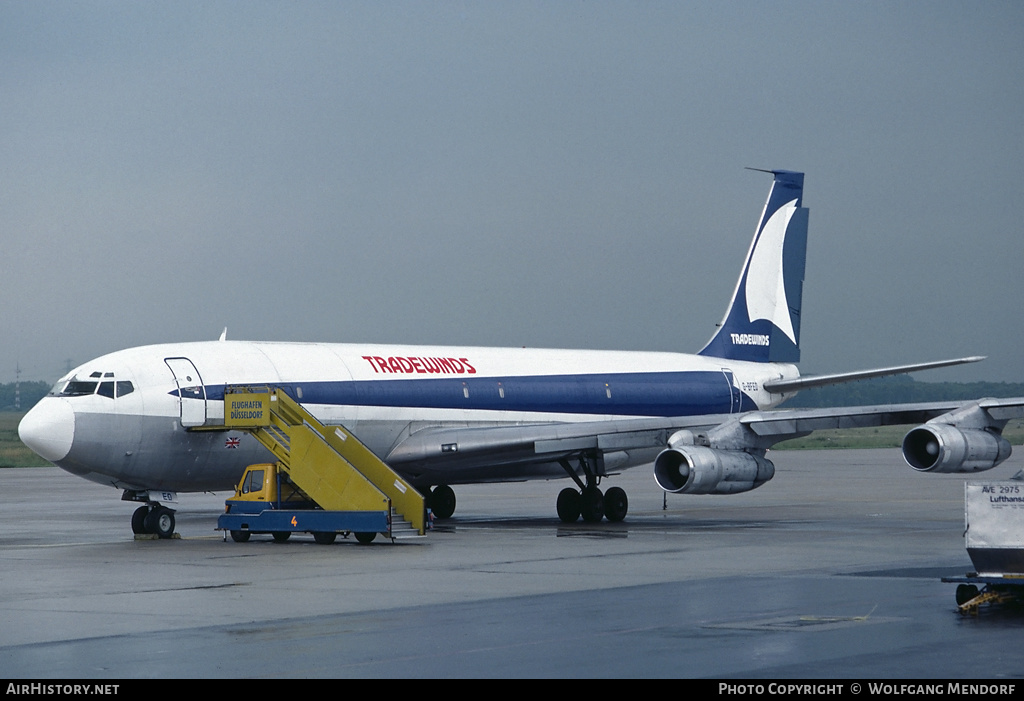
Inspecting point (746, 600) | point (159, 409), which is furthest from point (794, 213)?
point (746, 600)

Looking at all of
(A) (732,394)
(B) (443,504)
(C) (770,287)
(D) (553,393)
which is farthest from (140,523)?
(C) (770,287)

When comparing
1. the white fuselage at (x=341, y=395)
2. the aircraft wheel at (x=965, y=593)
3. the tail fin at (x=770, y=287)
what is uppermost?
the tail fin at (x=770, y=287)

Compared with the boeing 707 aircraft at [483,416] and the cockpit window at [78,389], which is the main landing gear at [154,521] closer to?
the boeing 707 aircraft at [483,416]

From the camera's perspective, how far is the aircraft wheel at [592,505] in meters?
33.7

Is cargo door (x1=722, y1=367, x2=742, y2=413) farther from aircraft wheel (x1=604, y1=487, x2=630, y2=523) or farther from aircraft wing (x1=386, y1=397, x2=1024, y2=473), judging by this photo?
aircraft wing (x1=386, y1=397, x2=1024, y2=473)

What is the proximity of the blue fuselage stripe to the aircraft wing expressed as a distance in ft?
3.26

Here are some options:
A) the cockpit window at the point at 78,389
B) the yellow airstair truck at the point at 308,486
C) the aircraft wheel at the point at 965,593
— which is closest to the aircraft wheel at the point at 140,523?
the yellow airstair truck at the point at 308,486

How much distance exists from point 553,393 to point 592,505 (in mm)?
4186

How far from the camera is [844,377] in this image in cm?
3812

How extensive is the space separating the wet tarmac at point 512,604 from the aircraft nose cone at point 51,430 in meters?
1.85

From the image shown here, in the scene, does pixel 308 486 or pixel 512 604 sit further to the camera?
pixel 308 486

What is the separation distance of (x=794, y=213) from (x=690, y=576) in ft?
81.4

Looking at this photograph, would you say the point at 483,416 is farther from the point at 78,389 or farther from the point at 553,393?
the point at 78,389
